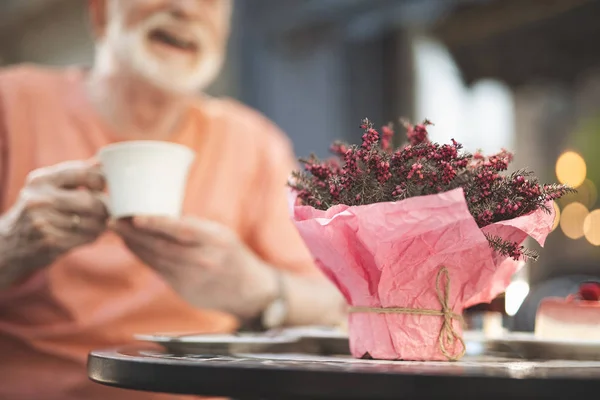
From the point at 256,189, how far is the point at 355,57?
1760mm

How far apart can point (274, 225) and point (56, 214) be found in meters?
0.69

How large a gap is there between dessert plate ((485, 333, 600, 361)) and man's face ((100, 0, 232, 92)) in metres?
0.91

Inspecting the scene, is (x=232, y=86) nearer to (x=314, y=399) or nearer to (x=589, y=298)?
(x=589, y=298)

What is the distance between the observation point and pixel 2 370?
1.42 metres

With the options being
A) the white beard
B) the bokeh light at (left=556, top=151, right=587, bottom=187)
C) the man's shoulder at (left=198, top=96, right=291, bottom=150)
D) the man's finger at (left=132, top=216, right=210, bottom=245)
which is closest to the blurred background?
the bokeh light at (left=556, top=151, right=587, bottom=187)

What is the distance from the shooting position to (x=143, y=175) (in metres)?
1.02

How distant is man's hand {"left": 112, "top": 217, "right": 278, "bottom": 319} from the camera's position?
1.13 m

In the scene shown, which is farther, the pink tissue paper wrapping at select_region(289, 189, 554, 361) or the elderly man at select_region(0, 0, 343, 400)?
the elderly man at select_region(0, 0, 343, 400)

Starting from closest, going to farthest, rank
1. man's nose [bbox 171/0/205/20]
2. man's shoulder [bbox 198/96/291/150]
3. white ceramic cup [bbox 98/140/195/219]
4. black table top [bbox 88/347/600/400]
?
black table top [bbox 88/347/600/400] < white ceramic cup [bbox 98/140/195/219] < man's nose [bbox 171/0/205/20] < man's shoulder [bbox 198/96/291/150]

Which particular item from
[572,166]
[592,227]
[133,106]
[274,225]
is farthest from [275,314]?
[592,227]

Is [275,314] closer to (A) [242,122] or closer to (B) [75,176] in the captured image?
(B) [75,176]

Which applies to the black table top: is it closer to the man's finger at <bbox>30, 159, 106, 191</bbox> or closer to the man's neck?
the man's finger at <bbox>30, 159, 106, 191</bbox>

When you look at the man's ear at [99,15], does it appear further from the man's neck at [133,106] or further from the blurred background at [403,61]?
the blurred background at [403,61]

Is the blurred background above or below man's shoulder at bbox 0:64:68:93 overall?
above
